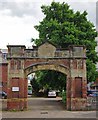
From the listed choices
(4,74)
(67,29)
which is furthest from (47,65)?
(4,74)

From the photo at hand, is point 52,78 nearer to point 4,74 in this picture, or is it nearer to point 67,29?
point 67,29

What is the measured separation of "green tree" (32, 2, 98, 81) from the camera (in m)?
32.9

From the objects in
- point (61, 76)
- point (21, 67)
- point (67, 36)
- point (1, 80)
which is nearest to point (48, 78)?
point (61, 76)

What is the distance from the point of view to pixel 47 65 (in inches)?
1088

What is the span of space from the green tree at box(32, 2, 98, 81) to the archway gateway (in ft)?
15.8

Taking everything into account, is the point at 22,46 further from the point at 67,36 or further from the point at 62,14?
the point at 62,14

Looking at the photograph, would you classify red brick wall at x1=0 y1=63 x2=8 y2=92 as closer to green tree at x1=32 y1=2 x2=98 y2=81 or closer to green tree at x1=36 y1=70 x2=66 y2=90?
green tree at x1=36 y1=70 x2=66 y2=90

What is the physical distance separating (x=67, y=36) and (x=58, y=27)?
5.28 feet

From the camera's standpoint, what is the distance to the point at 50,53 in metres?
27.6

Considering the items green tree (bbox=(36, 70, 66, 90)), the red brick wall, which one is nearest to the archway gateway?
green tree (bbox=(36, 70, 66, 90))

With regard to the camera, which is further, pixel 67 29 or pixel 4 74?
pixel 4 74

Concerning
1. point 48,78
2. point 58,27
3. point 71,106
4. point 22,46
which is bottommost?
point 71,106

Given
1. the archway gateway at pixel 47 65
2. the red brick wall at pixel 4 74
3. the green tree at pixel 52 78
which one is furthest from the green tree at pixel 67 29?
the red brick wall at pixel 4 74

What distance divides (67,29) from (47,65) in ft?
21.4
